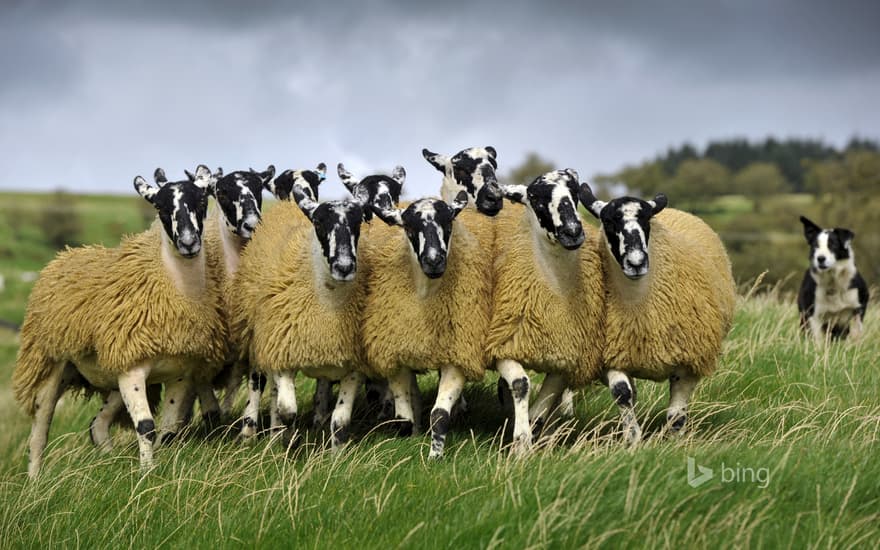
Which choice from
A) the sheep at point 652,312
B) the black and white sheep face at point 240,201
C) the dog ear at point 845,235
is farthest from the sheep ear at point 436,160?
the dog ear at point 845,235

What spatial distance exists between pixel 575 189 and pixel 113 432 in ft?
23.4

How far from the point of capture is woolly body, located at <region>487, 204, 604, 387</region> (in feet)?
30.7

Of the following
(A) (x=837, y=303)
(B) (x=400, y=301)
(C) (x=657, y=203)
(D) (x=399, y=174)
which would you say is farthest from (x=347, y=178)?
(A) (x=837, y=303)

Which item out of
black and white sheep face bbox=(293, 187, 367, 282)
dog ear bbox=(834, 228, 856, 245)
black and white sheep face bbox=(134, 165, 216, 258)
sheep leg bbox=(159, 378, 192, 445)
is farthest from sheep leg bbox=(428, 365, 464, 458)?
dog ear bbox=(834, 228, 856, 245)

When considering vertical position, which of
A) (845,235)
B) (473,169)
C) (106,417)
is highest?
(473,169)

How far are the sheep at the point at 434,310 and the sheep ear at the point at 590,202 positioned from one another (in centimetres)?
107

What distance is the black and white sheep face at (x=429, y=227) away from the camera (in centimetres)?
901

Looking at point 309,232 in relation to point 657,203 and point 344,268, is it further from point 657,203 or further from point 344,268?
point 657,203

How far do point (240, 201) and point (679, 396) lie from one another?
4802 millimetres

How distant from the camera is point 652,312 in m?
9.48

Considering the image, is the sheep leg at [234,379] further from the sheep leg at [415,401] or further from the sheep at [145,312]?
the sheep leg at [415,401]

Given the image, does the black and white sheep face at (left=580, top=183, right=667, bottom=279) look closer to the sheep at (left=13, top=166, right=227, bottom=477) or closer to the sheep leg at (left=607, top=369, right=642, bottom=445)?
the sheep leg at (left=607, top=369, right=642, bottom=445)

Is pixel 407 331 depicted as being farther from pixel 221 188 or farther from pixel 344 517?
pixel 221 188

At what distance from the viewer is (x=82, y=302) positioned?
34.5 ft
